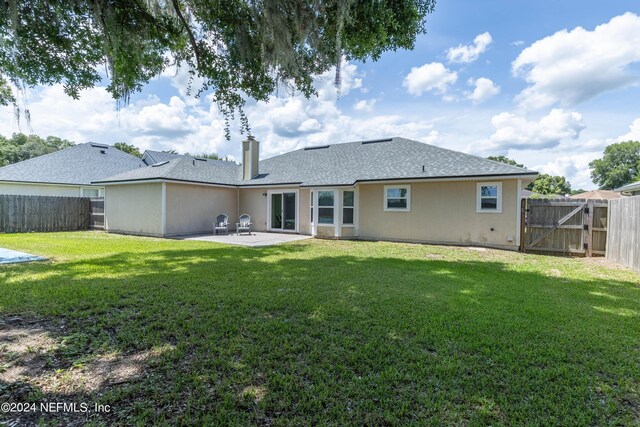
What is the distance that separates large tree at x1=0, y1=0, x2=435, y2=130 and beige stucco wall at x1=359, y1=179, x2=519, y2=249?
7.52 metres

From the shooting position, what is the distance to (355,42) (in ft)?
16.8

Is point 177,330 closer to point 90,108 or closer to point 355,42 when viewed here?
point 355,42

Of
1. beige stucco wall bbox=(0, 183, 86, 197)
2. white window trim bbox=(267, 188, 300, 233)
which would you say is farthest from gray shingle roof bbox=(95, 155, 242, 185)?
beige stucco wall bbox=(0, 183, 86, 197)

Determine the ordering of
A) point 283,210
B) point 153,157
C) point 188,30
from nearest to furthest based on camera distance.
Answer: point 188,30 < point 283,210 < point 153,157

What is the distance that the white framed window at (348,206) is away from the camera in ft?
45.1

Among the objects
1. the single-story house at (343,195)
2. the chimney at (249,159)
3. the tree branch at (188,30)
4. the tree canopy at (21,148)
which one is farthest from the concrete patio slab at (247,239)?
the tree canopy at (21,148)

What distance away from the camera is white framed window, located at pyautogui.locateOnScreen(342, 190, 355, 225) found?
13.8 metres

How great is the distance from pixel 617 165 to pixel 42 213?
248 ft

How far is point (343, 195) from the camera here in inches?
539

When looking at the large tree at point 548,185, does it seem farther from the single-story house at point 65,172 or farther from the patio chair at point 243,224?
the single-story house at point 65,172

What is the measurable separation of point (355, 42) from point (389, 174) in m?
8.27

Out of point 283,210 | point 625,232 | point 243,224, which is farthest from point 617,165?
point 243,224

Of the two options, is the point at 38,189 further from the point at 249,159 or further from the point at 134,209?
the point at 249,159

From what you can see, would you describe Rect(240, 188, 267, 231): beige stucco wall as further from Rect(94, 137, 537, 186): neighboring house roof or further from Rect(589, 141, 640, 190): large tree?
Rect(589, 141, 640, 190): large tree
